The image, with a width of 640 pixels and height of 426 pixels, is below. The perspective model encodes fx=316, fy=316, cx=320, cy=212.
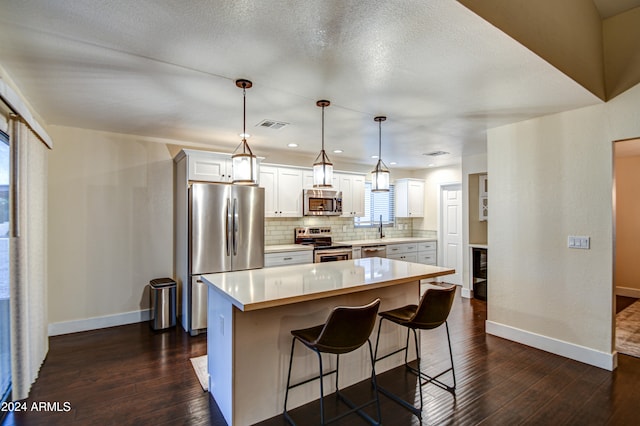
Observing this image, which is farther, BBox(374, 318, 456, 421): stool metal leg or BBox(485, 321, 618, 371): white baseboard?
BBox(485, 321, 618, 371): white baseboard

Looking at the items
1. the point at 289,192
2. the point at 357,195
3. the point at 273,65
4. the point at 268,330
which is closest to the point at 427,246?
the point at 357,195

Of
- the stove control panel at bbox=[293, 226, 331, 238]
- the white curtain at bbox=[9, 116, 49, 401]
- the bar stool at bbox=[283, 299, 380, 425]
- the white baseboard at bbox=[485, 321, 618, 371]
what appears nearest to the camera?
the bar stool at bbox=[283, 299, 380, 425]

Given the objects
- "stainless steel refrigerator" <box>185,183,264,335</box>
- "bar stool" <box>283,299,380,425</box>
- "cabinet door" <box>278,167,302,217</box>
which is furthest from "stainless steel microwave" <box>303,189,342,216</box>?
"bar stool" <box>283,299,380,425</box>

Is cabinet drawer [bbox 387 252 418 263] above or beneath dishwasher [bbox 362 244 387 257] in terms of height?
beneath

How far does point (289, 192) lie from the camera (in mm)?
5301

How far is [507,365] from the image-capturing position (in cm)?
303

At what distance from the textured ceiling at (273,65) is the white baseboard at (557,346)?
2.37 metres

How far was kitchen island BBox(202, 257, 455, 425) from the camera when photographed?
6.95ft

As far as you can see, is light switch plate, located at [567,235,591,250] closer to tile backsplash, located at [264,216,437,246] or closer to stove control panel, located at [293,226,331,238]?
stove control panel, located at [293,226,331,238]

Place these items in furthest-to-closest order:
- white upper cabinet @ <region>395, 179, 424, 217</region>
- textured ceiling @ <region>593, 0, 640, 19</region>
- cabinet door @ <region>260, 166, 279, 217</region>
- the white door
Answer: white upper cabinet @ <region>395, 179, 424, 217</region> < the white door < cabinet door @ <region>260, 166, 279, 217</region> < textured ceiling @ <region>593, 0, 640, 19</region>

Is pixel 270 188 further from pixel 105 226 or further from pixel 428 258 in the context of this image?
pixel 428 258

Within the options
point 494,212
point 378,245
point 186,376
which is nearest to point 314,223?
point 378,245

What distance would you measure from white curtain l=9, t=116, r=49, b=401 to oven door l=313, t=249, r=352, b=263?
339 centimetres

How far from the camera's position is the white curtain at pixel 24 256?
2.24 meters
